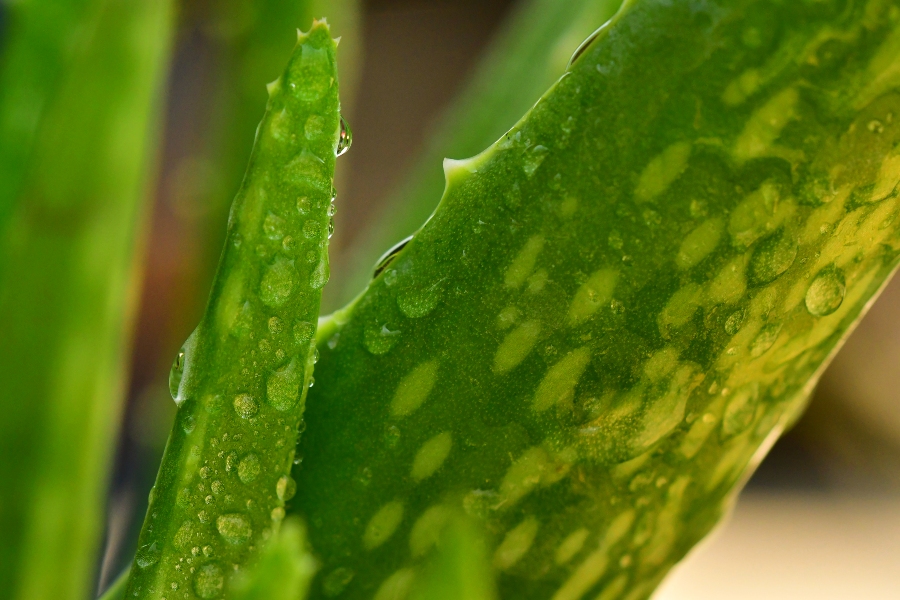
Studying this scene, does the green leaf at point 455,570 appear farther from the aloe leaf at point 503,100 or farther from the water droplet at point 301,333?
the aloe leaf at point 503,100

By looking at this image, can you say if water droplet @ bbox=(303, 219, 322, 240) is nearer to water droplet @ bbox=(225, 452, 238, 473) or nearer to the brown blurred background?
water droplet @ bbox=(225, 452, 238, 473)

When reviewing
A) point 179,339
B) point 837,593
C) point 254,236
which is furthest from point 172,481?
point 837,593

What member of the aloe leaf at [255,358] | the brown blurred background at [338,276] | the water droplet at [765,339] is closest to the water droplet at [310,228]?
the aloe leaf at [255,358]

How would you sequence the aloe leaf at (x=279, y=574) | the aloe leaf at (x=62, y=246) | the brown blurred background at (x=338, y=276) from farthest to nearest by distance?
1. the brown blurred background at (x=338, y=276)
2. the aloe leaf at (x=62, y=246)
3. the aloe leaf at (x=279, y=574)

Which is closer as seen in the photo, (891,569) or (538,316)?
(538,316)

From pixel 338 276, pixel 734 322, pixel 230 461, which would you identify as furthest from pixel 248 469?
pixel 338 276

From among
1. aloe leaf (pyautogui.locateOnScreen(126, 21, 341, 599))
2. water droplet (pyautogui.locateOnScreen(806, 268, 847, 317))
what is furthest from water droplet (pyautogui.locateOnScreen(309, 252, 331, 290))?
water droplet (pyautogui.locateOnScreen(806, 268, 847, 317))

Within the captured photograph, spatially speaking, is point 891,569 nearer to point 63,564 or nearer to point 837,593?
point 837,593

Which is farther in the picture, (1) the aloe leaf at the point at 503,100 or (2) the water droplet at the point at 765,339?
(1) the aloe leaf at the point at 503,100
